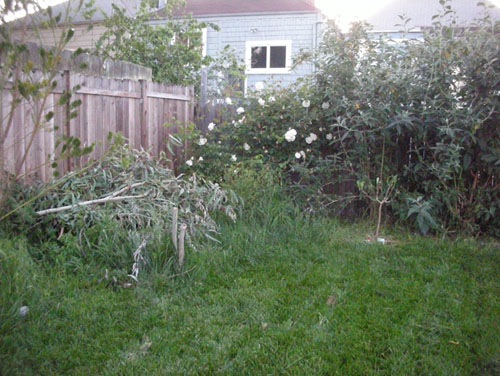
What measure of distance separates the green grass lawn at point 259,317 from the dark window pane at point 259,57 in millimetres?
11455

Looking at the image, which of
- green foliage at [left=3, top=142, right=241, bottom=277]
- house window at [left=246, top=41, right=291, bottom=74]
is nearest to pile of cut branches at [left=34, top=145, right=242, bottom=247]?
green foliage at [left=3, top=142, right=241, bottom=277]

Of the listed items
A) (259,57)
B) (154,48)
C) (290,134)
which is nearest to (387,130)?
(290,134)

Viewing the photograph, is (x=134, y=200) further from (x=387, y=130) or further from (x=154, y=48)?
(x=154, y=48)

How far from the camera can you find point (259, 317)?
3584 mm

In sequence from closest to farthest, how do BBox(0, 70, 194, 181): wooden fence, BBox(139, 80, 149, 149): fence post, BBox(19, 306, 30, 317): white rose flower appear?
BBox(19, 306, 30, 317): white rose flower, BBox(0, 70, 194, 181): wooden fence, BBox(139, 80, 149, 149): fence post

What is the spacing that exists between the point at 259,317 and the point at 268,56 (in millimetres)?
12808

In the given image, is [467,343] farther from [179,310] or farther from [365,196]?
[365,196]

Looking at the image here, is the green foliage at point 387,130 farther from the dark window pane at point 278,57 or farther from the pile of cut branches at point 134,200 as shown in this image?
the dark window pane at point 278,57

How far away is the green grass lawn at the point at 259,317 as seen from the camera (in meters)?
2.98

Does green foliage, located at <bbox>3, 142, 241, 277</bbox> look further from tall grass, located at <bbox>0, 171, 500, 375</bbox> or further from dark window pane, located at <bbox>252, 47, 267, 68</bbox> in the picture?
dark window pane, located at <bbox>252, 47, 267, 68</bbox>

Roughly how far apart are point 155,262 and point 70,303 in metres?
0.81

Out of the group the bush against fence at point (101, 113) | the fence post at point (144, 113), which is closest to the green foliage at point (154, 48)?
the bush against fence at point (101, 113)

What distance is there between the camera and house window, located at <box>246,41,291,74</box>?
15266mm

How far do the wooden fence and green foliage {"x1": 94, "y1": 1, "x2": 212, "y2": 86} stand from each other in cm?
71
